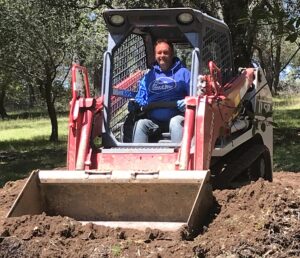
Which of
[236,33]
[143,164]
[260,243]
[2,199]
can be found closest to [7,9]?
[236,33]

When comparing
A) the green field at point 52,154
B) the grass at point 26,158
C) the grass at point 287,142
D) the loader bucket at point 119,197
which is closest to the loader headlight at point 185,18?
the grass at point 287,142

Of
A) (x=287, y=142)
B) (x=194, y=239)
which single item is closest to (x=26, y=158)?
(x=287, y=142)

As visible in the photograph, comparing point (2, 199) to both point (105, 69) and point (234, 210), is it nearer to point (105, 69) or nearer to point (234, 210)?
point (105, 69)

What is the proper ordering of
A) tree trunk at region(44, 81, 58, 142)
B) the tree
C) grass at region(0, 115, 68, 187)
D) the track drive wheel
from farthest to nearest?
tree trunk at region(44, 81, 58, 142) → the tree → grass at region(0, 115, 68, 187) → the track drive wheel

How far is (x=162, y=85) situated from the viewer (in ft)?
20.6

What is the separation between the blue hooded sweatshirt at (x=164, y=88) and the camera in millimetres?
6223

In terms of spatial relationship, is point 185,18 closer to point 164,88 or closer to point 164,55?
point 164,55

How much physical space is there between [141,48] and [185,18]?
1.22 metres

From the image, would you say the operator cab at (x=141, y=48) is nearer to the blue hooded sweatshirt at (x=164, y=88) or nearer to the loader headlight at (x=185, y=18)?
the loader headlight at (x=185, y=18)

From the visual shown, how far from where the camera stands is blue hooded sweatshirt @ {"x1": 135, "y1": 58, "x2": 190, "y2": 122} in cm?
622

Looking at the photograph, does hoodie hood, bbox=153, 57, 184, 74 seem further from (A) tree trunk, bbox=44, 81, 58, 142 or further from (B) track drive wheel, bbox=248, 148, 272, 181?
(A) tree trunk, bbox=44, 81, 58, 142

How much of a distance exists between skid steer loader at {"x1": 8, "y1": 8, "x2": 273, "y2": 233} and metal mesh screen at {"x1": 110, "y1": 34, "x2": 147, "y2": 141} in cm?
1

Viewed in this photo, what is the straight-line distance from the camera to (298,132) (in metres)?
16.6

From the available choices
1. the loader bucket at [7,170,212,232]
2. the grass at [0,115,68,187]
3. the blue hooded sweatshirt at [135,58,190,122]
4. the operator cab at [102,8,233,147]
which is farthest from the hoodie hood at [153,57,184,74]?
the grass at [0,115,68,187]
